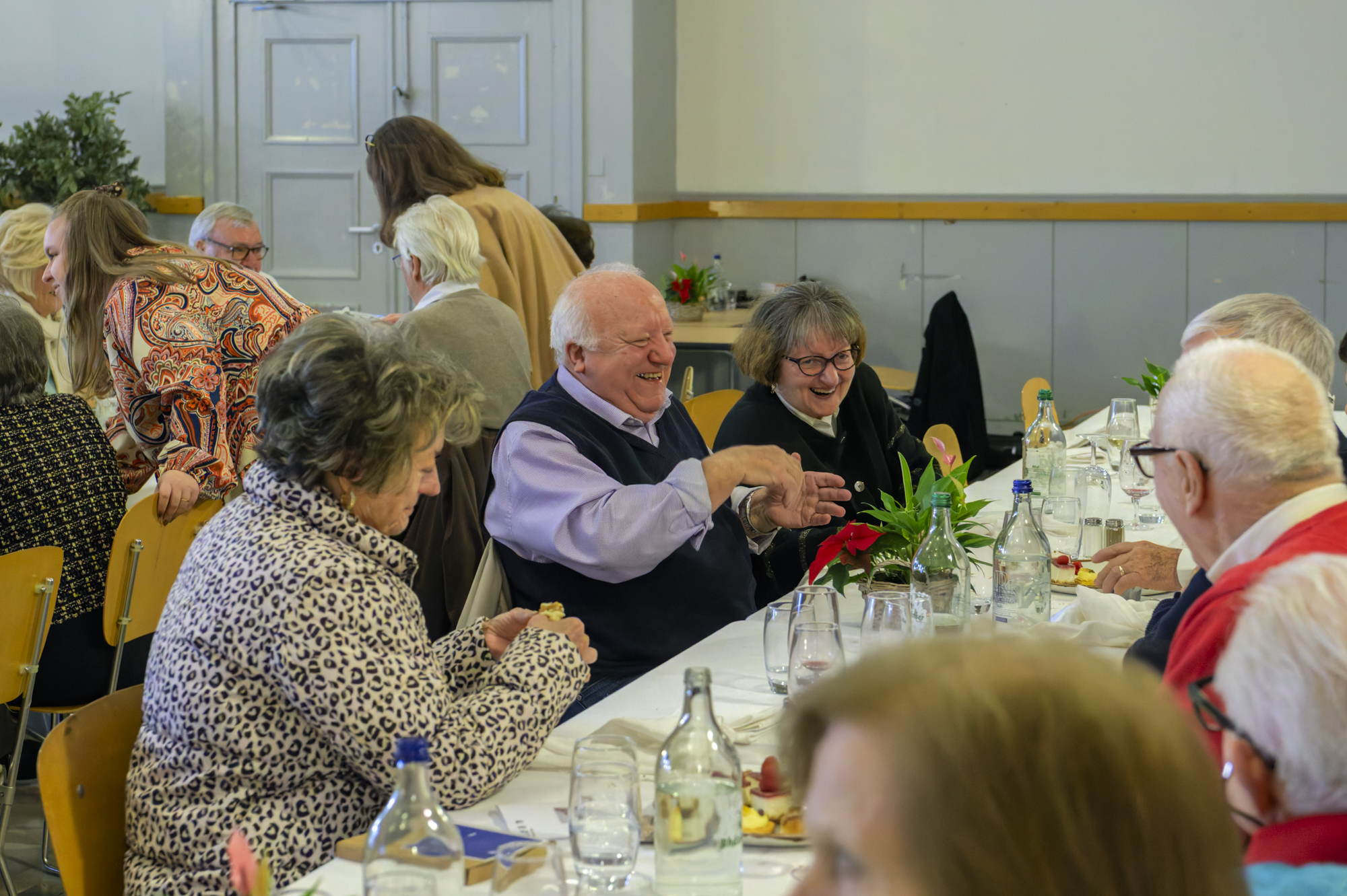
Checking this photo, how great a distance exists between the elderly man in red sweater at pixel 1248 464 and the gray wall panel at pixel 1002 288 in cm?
585

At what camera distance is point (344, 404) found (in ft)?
5.35

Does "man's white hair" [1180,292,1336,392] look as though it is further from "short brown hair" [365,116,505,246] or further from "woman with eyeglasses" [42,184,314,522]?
"short brown hair" [365,116,505,246]

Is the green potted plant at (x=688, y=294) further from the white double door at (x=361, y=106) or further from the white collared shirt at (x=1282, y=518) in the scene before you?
the white collared shirt at (x=1282, y=518)

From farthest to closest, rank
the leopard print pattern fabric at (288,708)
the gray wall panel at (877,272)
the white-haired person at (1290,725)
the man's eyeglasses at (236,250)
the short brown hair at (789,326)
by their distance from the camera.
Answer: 1. the gray wall panel at (877,272)
2. the man's eyeglasses at (236,250)
3. the short brown hair at (789,326)
4. the leopard print pattern fabric at (288,708)
5. the white-haired person at (1290,725)

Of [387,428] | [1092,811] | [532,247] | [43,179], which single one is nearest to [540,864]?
[387,428]

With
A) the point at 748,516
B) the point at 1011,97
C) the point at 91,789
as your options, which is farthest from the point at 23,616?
the point at 1011,97

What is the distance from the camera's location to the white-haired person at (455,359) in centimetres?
303

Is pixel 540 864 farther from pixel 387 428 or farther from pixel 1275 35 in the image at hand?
pixel 1275 35

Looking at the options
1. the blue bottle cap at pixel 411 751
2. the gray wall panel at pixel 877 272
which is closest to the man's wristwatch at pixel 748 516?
the blue bottle cap at pixel 411 751

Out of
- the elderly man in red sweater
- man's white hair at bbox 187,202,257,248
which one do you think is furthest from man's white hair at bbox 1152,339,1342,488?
man's white hair at bbox 187,202,257,248

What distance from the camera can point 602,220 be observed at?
7199mm

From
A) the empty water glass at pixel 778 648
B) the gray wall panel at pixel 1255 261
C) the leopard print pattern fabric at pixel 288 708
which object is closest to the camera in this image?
the leopard print pattern fabric at pixel 288 708

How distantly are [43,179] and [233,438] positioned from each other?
4271 mm

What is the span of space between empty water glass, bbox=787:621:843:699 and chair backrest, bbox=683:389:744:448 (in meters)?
2.41
